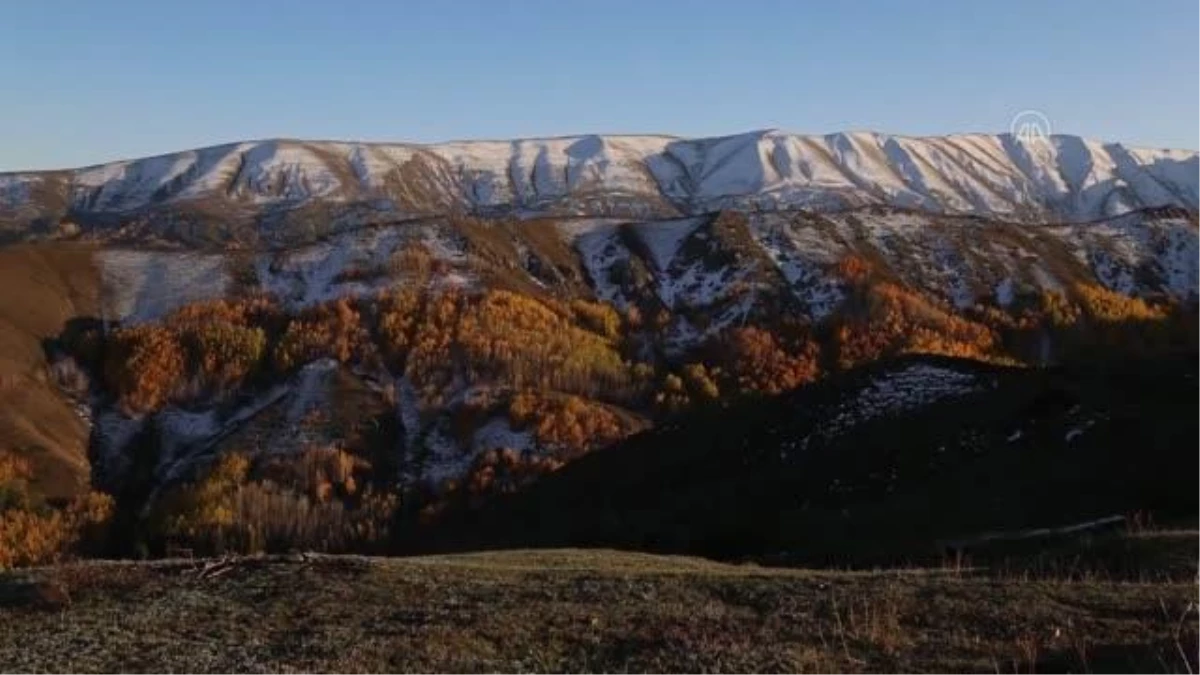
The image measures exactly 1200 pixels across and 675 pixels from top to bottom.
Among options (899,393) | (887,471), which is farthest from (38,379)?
(887,471)

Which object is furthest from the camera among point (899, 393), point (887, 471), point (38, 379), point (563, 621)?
point (38, 379)

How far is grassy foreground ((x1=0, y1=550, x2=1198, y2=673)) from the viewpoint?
656 inches

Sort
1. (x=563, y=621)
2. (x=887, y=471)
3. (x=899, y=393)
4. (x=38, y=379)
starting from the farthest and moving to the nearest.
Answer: (x=38, y=379) < (x=899, y=393) < (x=887, y=471) < (x=563, y=621)

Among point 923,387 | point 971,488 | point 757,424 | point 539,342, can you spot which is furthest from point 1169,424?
point 539,342

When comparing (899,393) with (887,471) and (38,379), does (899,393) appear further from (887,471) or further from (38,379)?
(38,379)

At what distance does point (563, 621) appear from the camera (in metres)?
19.5

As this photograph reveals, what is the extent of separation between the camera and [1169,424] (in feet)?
190

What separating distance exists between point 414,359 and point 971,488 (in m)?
129

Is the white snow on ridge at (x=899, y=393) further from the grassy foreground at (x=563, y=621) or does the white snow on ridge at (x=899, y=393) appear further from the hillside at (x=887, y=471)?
the grassy foreground at (x=563, y=621)

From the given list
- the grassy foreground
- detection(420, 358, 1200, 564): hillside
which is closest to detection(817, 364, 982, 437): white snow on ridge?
detection(420, 358, 1200, 564): hillside

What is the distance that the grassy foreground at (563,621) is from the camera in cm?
1667

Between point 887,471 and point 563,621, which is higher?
point 563,621

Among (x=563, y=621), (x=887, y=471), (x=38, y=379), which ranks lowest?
(x=38, y=379)

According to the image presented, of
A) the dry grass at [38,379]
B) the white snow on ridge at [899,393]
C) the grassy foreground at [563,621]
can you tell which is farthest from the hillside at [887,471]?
the dry grass at [38,379]
